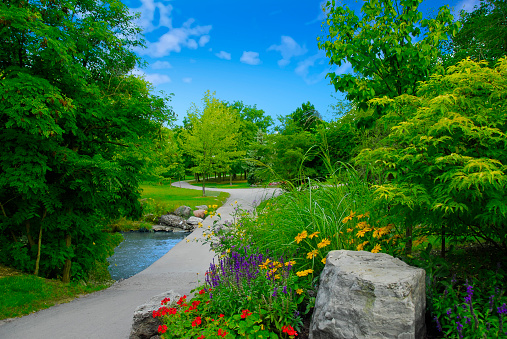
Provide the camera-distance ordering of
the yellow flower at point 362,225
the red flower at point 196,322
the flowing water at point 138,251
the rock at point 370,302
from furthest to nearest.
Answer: the flowing water at point 138,251, the yellow flower at point 362,225, the red flower at point 196,322, the rock at point 370,302

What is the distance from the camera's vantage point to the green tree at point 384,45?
4.36 m

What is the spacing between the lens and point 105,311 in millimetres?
4668

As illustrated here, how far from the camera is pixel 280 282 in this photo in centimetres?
318

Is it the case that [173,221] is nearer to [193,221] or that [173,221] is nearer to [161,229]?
[161,229]

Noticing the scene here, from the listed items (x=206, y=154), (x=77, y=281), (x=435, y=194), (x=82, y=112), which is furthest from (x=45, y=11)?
(x=206, y=154)

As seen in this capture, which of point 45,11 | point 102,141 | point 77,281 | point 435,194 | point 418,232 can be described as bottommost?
point 77,281

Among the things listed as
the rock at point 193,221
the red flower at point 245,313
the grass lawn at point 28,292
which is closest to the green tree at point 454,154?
the red flower at point 245,313

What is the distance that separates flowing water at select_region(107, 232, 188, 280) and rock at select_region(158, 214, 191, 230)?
2.89 ft

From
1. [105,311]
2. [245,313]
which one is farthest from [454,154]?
[105,311]

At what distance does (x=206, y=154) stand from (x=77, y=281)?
1728cm

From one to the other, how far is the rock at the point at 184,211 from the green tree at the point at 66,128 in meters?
8.74

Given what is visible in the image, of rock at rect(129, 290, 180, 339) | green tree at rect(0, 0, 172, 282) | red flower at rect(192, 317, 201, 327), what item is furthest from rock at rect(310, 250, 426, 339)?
green tree at rect(0, 0, 172, 282)

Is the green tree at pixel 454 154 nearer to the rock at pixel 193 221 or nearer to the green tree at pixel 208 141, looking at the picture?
the rock at pixel 193 221

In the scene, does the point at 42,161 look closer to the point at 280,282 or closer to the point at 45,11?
the point at 45,11
